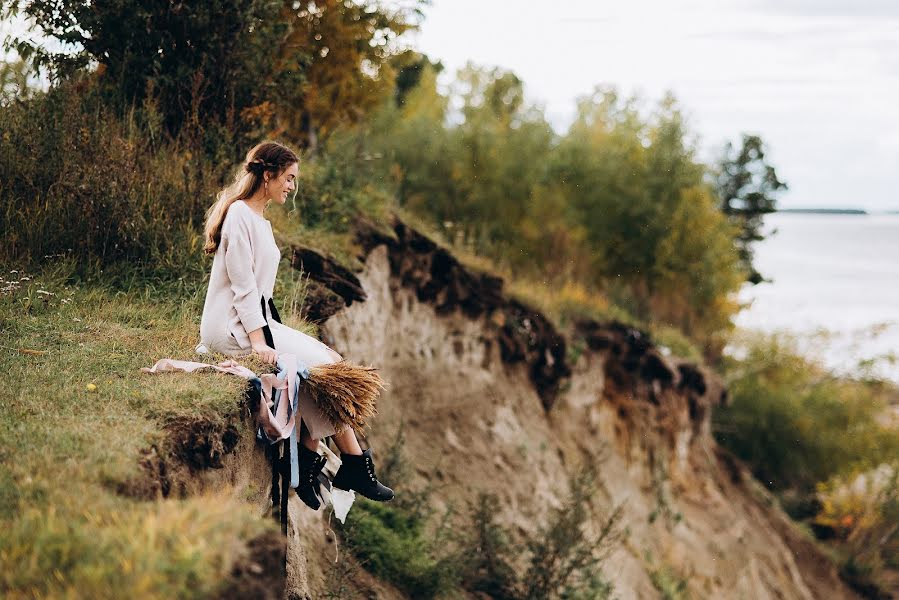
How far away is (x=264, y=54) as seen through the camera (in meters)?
9.95

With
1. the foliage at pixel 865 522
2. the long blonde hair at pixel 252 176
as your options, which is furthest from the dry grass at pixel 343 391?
the foliage at pixel 865 522

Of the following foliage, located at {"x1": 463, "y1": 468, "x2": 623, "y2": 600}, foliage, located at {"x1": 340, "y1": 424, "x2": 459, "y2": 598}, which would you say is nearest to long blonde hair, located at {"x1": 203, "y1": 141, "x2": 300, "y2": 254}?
foliage, located at {"x1": 340, "y1": 424, "x2": 459, "y2": 598}

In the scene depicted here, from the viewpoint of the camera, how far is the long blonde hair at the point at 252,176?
221 inches

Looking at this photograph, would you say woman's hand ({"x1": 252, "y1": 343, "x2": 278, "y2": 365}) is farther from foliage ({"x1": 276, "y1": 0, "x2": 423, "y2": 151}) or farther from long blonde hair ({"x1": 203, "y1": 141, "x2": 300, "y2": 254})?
foliage ({"x1": 276, "y1": 0, "x2": 423, "y2": 151})

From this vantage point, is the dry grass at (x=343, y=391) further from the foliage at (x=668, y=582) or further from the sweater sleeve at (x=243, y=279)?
the foliage at (x=668, y=582)

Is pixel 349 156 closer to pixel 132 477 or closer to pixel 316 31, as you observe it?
pixel 316 31

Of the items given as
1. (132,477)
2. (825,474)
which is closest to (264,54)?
(132,477)

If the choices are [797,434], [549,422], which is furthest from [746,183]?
[549,422]

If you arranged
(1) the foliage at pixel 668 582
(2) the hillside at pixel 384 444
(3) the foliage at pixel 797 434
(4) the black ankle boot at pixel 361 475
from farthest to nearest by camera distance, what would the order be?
A: (3) the foliage at pixel 797 434
(1) the foliage at pixel 668 582
(4) the black ankle boot at pixel 361 475
(2) the hillside at pixel 384 444

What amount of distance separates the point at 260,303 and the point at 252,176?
859 millimetres

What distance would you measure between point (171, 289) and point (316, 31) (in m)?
6.48

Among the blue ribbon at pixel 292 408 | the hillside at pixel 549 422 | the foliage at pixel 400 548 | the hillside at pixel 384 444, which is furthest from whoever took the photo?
the hillside at pixel 549 422

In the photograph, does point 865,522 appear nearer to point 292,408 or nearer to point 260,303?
point 292,408

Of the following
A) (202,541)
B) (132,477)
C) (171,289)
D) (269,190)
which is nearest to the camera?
(202,541)
